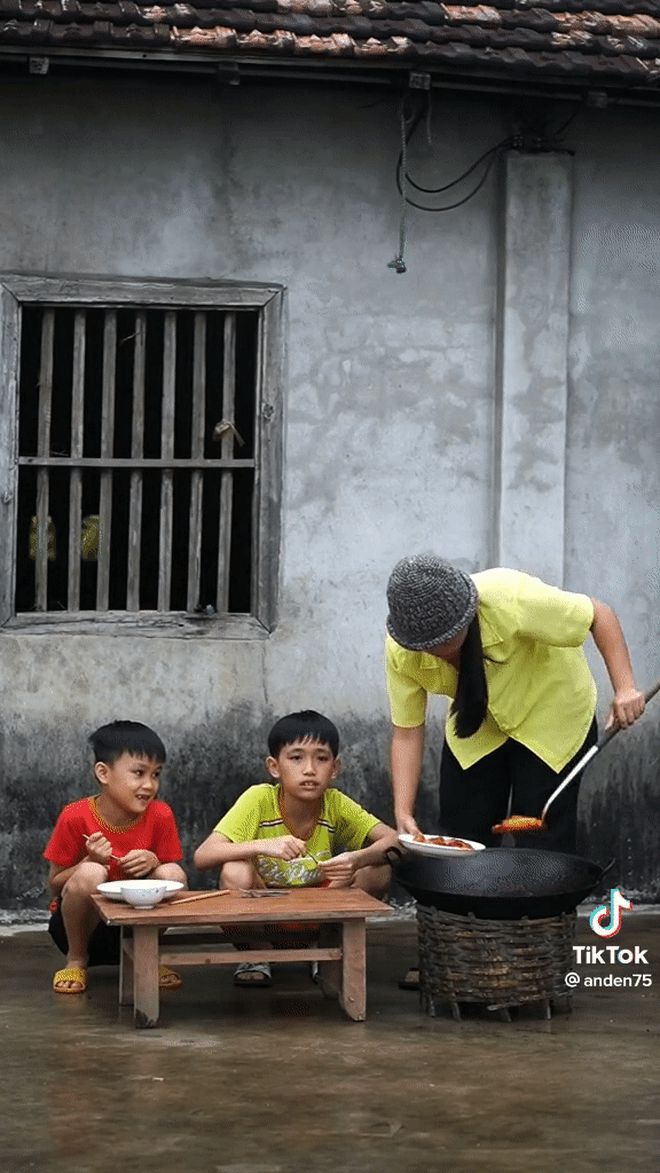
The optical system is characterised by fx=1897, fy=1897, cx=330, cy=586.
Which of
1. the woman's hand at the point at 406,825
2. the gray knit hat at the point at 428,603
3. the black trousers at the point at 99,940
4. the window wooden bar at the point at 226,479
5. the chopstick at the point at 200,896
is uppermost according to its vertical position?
→ the window wooden bar at the point at 226,479

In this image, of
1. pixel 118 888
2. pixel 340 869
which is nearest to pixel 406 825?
pixel 340 869

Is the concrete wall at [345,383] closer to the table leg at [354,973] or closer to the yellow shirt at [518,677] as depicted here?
the yellow shirt at [518,677]

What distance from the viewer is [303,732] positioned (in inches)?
285

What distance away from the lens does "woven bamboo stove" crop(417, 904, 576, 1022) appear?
21.5ft

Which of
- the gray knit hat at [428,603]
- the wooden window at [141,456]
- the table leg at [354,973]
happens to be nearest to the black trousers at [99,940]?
the table leg at [354,973]

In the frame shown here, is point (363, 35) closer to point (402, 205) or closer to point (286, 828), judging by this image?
point (402, 205)

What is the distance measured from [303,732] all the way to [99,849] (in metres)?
0.89

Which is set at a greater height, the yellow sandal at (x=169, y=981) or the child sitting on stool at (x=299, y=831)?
the child sitting on stool at (x=299, y=831)

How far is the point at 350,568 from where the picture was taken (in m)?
8.93

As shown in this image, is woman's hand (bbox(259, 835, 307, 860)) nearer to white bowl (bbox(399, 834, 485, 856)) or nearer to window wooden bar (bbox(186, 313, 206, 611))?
white bowl (bbox(399, 834, 485, 856))

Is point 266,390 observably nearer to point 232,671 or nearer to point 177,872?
point 232,671

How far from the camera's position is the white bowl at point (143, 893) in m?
6.60

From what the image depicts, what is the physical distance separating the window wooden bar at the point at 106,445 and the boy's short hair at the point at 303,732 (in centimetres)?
180

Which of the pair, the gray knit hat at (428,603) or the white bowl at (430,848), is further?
the white bowl at (430,848)
